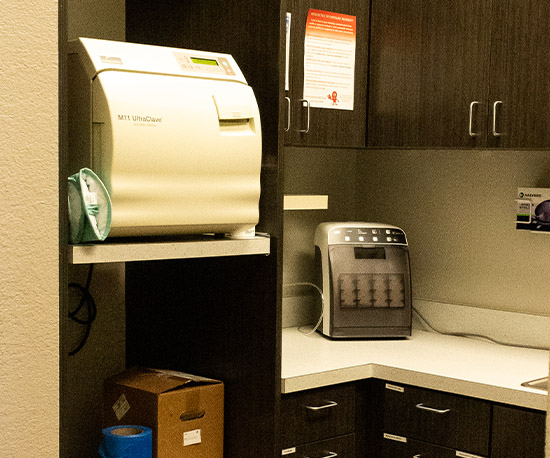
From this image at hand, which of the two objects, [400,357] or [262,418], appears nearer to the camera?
[262,418]

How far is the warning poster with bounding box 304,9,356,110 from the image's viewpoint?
246cm

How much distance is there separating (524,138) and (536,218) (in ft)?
1.35

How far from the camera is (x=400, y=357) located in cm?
243

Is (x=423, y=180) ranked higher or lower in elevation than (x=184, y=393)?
higher

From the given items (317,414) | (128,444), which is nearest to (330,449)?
(317,414)

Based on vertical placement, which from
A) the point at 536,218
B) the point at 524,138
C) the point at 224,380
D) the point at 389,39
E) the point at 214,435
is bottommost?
the point at 214,435

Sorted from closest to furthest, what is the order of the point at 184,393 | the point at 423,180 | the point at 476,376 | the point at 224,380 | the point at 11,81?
the point at 11,81 → the point at 184,393 → the point at 224,380 → the point at 476,376 → the point at 423,180

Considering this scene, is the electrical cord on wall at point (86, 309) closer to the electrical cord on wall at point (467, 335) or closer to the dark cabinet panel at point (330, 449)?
the dark cabinet panel at point (330, 449)

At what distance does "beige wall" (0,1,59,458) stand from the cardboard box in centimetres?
44

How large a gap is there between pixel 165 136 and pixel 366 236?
1.26 meters

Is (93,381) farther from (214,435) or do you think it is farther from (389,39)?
(389,39)

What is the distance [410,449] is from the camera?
2.32 meters

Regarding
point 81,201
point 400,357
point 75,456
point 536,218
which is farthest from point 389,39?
point 75,456

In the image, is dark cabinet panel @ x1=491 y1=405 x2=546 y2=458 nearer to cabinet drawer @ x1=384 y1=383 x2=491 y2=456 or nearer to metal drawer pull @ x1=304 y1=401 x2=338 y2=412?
cabinet drawer @ x1=384 y1=383 x2=491 y2=456
